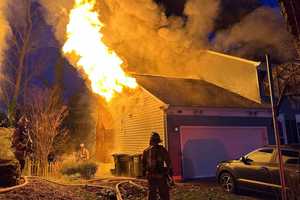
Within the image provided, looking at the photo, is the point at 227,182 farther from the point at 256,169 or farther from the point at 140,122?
the point at 140,122

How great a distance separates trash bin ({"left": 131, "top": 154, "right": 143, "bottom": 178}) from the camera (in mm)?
12875

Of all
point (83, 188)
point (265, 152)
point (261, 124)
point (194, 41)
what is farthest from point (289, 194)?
point (194, 41)

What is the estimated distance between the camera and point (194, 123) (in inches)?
537

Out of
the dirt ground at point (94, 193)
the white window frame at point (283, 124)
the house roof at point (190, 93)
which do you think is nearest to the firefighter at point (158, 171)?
the dirt ground at point (94, 193)

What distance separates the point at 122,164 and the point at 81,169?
2070 millimetres

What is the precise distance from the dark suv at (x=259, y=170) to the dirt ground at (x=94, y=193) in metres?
0.42

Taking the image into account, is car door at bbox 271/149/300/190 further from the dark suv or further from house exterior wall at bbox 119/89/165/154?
house exterior wall at bbox 119/89/165/154

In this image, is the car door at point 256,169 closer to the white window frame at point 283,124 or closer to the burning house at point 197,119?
the burning house at point 197,119

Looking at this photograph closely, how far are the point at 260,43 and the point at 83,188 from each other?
13.4 meters

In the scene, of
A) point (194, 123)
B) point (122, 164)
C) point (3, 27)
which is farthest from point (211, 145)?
point (3, 27)

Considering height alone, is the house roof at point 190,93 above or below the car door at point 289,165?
above

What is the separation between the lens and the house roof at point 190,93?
46.0ft

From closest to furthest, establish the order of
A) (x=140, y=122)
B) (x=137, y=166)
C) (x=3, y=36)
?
1. (x=137, y=166)
2. (x=140, y=122)
3. (x=3, y=36)

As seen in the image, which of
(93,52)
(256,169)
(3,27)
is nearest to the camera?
(256,169)
